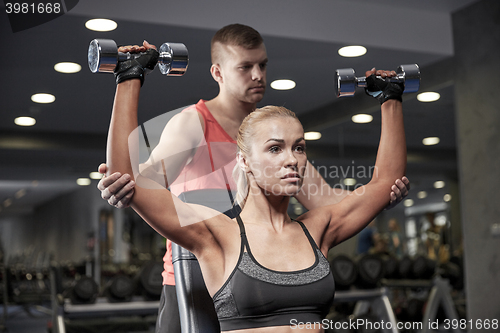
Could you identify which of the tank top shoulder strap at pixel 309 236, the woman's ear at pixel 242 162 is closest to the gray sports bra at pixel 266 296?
the tank top shoulder strap at pixel 309 236

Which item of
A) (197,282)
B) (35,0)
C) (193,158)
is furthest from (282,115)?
(35,0)

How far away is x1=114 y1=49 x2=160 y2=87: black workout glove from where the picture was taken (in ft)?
3.96

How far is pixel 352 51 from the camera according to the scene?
12.7 feet

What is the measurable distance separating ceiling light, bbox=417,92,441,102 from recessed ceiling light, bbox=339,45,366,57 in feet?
2.93

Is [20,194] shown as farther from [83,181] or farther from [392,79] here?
[392,79]

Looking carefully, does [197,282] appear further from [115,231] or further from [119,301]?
[115,231]

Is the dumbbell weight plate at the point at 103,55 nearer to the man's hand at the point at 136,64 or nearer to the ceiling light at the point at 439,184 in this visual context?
the man's hand at the point at 136,64

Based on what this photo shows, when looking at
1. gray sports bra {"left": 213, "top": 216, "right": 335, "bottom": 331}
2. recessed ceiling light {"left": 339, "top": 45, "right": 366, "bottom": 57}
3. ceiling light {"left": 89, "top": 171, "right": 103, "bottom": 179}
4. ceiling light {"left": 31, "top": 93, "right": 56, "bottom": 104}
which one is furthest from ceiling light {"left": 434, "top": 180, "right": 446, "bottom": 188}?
gray sports bra {"left": 213, "top": 216, "right": 335, "bottom": 331}

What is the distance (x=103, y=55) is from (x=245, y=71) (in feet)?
1.81

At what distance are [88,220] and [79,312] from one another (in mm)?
1296

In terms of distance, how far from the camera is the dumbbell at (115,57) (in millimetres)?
1156

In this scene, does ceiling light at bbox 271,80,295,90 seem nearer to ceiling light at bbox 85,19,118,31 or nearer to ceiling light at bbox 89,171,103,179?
ceiling light at bbox 85,19,118,31

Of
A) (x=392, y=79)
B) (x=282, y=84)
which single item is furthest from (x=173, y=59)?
(x=282, y=84)

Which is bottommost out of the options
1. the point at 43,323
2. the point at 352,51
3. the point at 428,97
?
the point at 43,323
